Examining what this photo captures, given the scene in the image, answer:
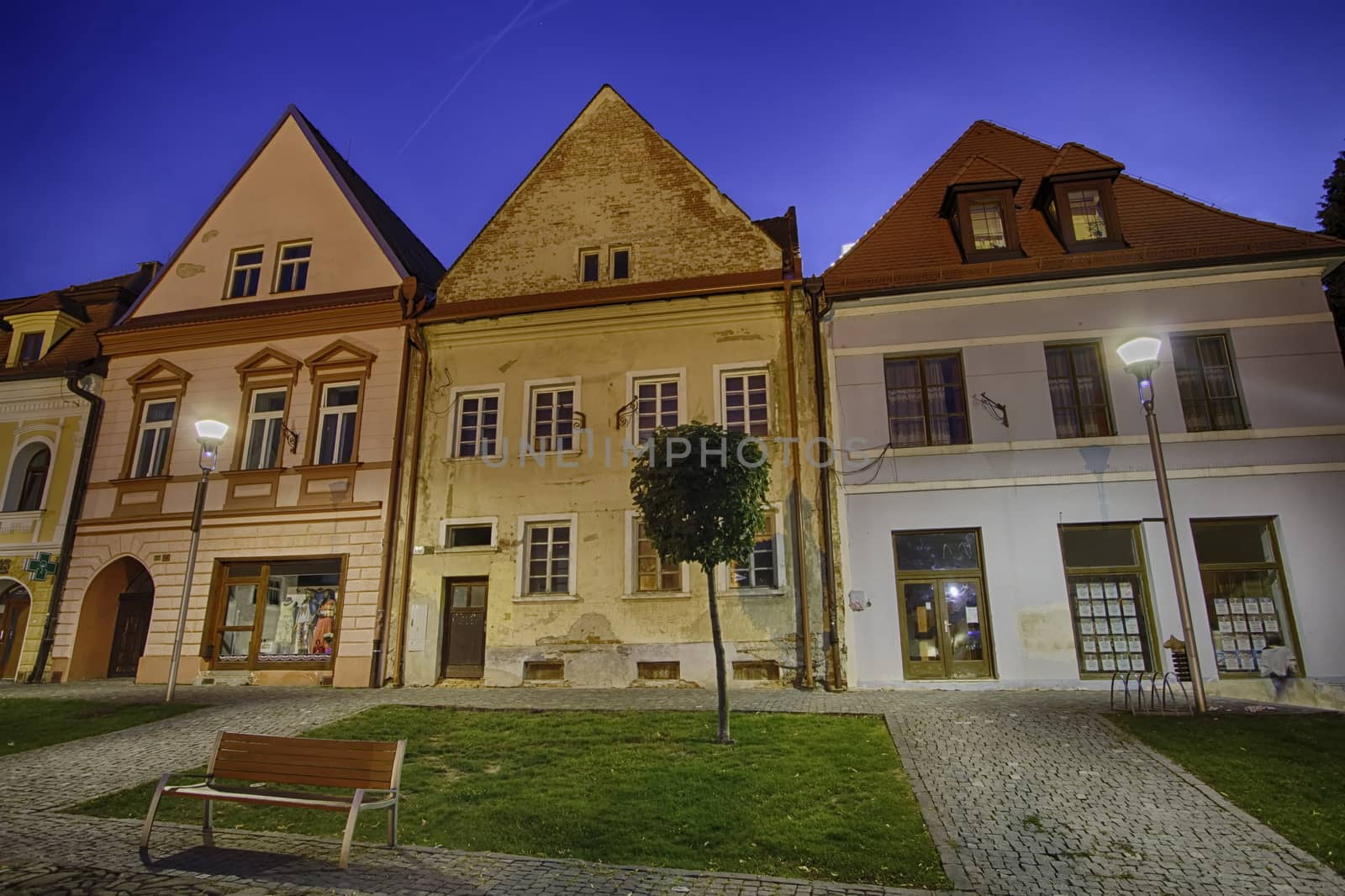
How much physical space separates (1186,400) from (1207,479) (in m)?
1.67

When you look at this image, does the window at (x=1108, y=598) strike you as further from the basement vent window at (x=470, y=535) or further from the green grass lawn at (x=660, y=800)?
the basement vent window at (x=470, y=535)

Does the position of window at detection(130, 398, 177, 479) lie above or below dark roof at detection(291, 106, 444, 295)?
below

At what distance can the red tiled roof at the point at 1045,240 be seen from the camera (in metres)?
14.8

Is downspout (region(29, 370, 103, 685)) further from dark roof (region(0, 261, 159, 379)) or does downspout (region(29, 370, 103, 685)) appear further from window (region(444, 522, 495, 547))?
window (region(444, 522, 495, 547))

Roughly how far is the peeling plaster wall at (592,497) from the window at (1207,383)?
7137 mm

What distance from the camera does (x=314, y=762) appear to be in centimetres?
627

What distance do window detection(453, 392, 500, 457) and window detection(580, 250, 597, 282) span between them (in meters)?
3.50

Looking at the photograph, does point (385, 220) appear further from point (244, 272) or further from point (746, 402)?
point (746, 402)

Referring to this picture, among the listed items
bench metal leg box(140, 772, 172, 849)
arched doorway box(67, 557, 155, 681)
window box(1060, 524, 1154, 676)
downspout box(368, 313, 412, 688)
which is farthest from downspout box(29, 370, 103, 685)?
window box(1060, 524, 1154, 676)

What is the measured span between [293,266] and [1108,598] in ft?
65.7

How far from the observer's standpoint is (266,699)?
13.8m

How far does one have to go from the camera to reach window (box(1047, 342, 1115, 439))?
14.7 meters

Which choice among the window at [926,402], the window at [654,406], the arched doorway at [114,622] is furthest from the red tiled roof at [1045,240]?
the arched doorway at [114,622]

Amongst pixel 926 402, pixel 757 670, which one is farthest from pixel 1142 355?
pixel 757 670
